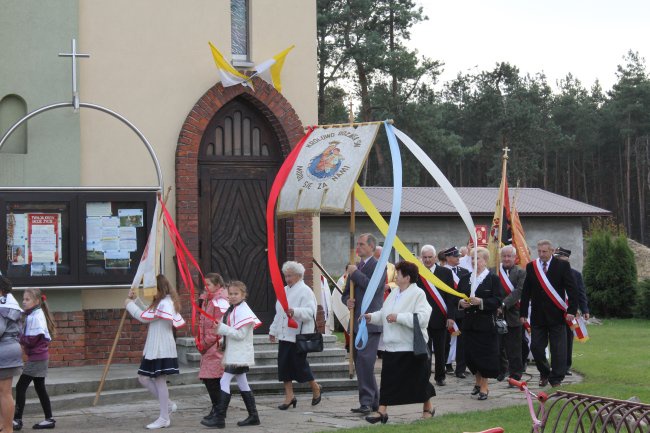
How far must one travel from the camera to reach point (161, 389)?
36.6 ft

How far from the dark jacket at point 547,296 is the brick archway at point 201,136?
3522 millimetres

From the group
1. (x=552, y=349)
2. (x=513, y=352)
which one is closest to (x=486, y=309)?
(x=552, y=349)

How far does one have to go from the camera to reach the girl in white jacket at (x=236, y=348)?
1091 centimetres

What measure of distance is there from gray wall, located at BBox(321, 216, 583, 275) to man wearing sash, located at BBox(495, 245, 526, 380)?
62.4 ft

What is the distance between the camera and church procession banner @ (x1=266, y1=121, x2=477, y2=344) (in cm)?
1130

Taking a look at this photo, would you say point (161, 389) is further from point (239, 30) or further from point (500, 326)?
point (239, 30)

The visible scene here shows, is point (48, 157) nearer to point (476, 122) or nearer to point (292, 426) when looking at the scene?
point (292, 426)

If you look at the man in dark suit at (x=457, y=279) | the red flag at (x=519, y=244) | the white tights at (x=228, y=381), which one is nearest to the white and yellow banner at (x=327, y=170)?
the white tights at (x=228, y=381)

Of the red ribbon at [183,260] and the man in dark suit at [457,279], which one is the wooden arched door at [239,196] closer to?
the red ribbon at [183,260]

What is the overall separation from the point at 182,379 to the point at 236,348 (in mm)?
2788

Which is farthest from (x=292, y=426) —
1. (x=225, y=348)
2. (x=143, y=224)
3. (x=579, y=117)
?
(x=579, y=117)

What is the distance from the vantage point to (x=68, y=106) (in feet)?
46.8

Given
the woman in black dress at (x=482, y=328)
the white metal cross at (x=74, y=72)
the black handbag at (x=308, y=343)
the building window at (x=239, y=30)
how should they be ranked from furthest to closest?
the building window at (x=239, y=30)
the white metal cross at (x=74, y=72)
the woman in black dress at (x=482, y=328)
the black handbag at (x=308, y=343)

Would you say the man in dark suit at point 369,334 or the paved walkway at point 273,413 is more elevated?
the man in dark suit at point 369,334
